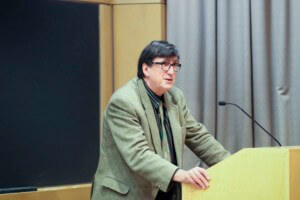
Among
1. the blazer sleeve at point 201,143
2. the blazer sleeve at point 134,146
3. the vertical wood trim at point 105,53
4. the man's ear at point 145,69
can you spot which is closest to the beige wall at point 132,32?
the vertical wood trim at point 105,53

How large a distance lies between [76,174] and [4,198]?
493 mm

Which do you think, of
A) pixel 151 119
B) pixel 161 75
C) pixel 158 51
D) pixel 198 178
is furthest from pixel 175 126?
pixel 198 178

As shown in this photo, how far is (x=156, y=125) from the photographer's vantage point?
94.3 inches

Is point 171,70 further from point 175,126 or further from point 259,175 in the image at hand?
point 259,175

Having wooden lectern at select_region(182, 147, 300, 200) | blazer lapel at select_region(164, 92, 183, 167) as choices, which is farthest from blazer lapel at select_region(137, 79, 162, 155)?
wooden lectern at select_region(182, 147, 300, 200)

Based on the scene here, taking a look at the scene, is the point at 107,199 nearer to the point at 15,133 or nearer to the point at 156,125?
the point at 156,125

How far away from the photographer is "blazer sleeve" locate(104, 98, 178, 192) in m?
2.17

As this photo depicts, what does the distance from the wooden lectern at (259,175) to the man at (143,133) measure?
0.28m

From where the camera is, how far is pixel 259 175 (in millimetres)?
1993

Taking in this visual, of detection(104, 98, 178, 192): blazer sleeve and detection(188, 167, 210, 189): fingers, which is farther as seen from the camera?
detection(104, 98, 178, 192): blazer sleeve

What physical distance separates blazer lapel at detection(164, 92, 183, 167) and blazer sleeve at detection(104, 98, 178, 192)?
0.20 metres

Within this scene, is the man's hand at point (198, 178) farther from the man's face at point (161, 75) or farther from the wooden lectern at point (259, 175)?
the man's face at point (161, 75)

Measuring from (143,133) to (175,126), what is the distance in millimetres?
220

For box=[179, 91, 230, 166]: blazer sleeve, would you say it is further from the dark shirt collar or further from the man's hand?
the man's hand
